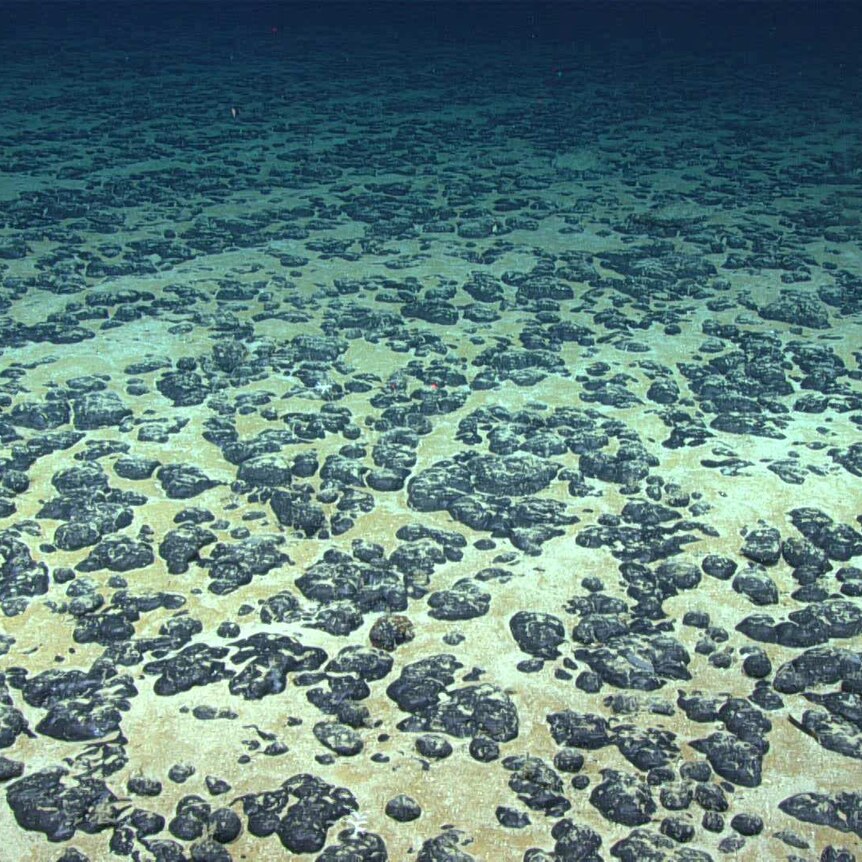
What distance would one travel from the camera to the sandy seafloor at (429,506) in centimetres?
114

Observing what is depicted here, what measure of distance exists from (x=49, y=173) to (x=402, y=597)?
2606mm

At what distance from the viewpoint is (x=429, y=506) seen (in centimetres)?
168

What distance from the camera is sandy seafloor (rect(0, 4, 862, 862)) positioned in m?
1.14

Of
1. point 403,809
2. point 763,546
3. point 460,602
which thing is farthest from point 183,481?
point 763,546

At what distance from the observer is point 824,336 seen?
235 cm

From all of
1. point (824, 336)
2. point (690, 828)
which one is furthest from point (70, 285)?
point (690, 828)

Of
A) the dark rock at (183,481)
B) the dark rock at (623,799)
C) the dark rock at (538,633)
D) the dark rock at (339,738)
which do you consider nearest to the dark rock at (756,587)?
the dark rock at (538,633)

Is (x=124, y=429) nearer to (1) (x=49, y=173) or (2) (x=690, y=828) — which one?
(2) (x=690, y=828)

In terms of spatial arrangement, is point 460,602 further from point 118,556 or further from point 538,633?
point 118,556

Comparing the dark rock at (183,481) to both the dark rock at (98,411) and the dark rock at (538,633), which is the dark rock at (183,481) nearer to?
the dark rock at (98,411)

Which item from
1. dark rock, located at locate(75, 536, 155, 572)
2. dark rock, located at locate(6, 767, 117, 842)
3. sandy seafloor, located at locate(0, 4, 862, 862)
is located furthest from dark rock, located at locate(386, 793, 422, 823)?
dark rock, located at locate(75, 536, 155, 572)

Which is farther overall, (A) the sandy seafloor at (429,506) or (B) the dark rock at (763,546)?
(B) the dark rock at (763,546)

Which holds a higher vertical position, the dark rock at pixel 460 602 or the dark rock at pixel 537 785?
Answer: the dark rock at pixel 460 602

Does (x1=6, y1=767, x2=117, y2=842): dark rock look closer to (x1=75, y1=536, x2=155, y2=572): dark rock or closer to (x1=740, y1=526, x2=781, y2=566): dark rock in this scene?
(x1=75, y1=536, x2=155, y2=572): dark rock
